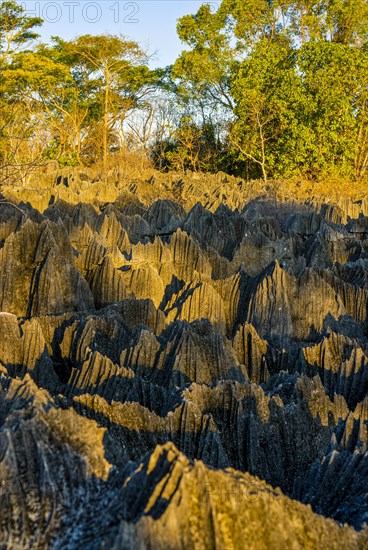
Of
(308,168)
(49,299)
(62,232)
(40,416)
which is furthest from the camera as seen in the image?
(308,168)

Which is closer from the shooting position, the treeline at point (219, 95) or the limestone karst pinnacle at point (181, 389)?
the limestone karst pinnacle at point (181, 389)

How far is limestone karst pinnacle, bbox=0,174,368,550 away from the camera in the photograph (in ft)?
6.44

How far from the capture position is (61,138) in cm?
3048

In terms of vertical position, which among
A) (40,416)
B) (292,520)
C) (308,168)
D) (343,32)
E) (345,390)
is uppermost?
(343,32)

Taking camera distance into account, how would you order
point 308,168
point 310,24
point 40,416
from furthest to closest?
point 310,24 → point 308,168 → point 40,416

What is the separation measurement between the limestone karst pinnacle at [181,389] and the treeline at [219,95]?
1438cm

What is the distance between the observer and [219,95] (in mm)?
31844

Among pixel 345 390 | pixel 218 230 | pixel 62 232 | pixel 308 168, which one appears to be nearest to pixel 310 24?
pixel 308 168

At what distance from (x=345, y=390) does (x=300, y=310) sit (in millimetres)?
2149

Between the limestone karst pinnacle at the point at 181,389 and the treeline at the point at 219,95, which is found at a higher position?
the treeline at the point at 219,95

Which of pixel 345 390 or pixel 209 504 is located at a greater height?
pixel 209 504

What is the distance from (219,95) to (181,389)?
29.5 meters

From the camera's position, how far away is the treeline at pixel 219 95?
2411 centimetres

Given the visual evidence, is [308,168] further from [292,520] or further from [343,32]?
[292,520]
